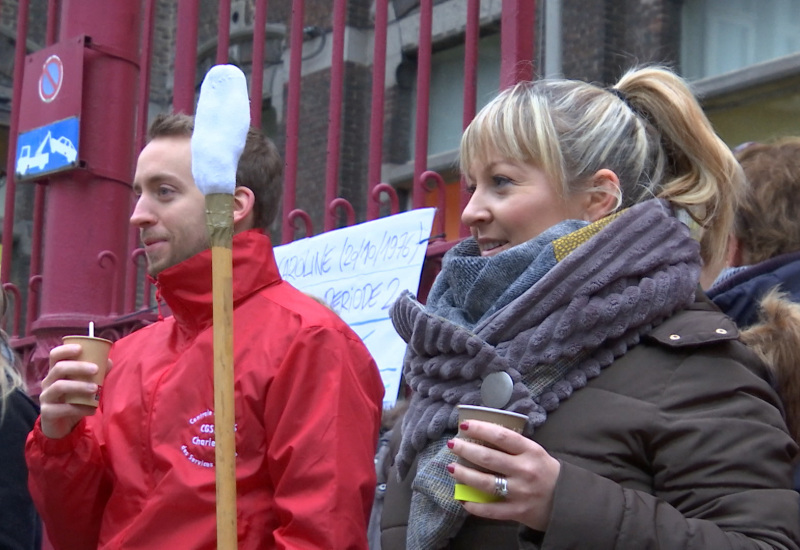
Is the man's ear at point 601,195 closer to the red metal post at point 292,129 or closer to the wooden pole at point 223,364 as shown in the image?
the wooden pole at point 223,364

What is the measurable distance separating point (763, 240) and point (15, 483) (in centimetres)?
174

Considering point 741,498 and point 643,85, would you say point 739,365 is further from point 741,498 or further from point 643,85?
point 643,85

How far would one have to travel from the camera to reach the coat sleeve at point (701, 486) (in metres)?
1.66

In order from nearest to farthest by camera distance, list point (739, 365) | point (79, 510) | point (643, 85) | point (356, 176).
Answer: point (739, 365) → point (643, 85) → point (79, 510) → point (356, 176)

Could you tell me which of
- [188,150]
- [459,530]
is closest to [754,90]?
[188,150]

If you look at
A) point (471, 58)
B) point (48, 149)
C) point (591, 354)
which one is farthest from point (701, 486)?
point (48, 149)

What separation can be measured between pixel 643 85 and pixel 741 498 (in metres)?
0.78

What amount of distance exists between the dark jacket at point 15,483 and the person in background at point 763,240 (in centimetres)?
161

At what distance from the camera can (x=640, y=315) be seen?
1.84 meters

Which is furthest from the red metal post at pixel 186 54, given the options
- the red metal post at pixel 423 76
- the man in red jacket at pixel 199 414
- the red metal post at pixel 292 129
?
the man in red jacket at pixel 199 414

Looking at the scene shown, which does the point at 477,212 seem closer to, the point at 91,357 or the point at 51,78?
the point at 91,357

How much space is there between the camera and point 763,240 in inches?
92.4

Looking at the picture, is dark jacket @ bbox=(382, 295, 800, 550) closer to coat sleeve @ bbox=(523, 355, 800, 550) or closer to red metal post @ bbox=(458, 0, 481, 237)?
coat sleeve @ bbox=(523, 355, 800, 550)

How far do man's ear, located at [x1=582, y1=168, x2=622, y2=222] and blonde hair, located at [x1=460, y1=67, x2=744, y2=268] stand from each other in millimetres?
12
